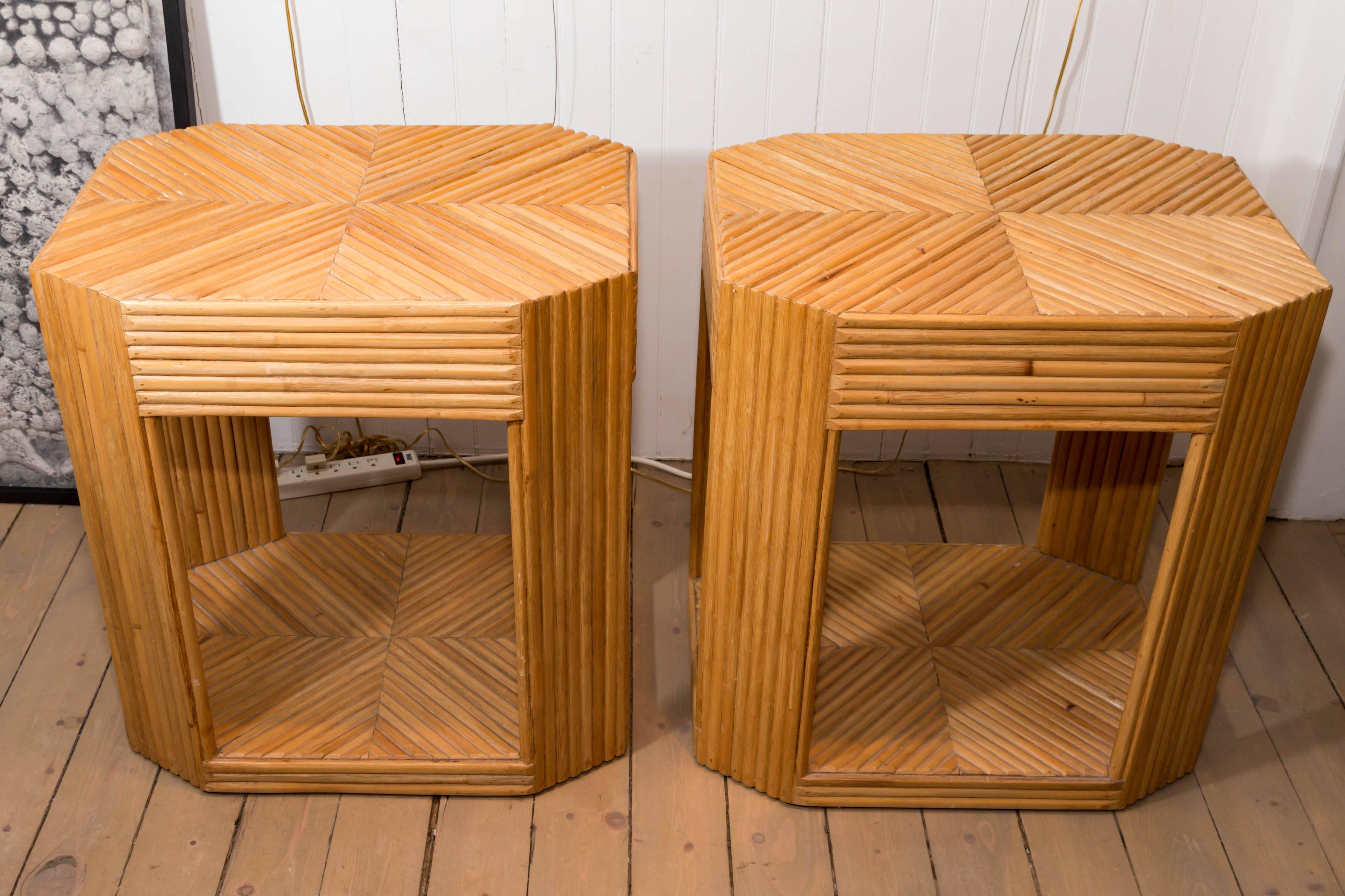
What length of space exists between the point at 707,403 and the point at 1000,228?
559mm

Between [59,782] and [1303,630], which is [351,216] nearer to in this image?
[59,782]

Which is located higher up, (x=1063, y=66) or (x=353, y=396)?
(x=1063, y=66)

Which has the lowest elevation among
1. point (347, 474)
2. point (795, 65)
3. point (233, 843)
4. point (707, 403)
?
point (233, 843)

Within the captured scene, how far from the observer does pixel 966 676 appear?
188cm

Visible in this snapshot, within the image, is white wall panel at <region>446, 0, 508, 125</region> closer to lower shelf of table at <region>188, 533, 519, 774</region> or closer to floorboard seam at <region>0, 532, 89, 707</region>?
lower shelf of table at <region>188, 533, 519, 774</region>

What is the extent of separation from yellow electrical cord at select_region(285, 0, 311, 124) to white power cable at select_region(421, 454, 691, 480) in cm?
66

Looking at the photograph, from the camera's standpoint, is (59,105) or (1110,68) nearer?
(59,105)

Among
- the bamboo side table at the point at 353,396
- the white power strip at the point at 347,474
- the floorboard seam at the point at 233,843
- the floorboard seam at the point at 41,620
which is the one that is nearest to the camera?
the bamboo side table at the point at 353,396

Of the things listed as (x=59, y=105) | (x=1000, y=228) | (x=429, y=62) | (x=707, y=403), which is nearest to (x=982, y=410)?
(x=1000, y=228)

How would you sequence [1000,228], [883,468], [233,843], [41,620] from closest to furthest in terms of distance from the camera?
[1000,228] → [233,843] → [41,620] → [883,468]

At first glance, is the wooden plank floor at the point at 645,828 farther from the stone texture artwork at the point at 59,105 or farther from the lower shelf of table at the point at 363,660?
the stone texture artwork at the point at 59,105

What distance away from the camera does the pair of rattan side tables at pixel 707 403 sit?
134cm

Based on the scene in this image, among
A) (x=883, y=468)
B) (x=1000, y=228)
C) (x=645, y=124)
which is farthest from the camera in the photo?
(x=883, y=468)

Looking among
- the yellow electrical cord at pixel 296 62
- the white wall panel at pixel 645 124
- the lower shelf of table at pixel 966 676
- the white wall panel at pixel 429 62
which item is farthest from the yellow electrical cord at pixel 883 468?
the yellow electrical cord at pixel 296 62
